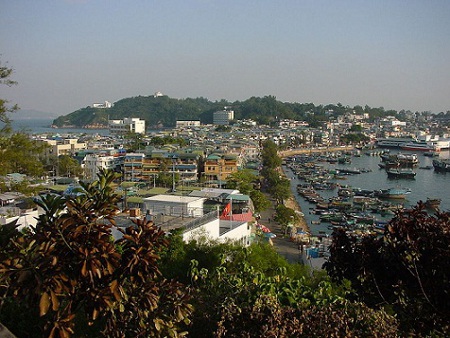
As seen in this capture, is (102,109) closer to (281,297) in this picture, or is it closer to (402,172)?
(402,172)

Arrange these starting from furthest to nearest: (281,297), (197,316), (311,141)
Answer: (311,141) → (281,297) → (197,316)

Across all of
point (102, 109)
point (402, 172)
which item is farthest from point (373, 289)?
point (102, 109)

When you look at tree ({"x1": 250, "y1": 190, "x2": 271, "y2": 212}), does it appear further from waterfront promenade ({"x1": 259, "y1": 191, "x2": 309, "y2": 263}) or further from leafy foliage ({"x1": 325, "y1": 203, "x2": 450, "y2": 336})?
leafy foliage ({"x1": 325, "y1": 203, "x2": 450, "y2": 336})

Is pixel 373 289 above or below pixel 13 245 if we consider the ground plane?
below

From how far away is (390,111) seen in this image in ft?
191

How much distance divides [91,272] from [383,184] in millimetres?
16798

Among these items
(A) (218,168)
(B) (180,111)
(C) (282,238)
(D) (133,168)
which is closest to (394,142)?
(A) (218,168)

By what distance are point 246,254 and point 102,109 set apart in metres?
56.9

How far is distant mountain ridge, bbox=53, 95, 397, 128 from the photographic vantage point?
4653 centimetres

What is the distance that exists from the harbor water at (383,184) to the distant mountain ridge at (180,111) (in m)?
23.0

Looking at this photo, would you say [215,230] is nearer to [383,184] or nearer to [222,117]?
[383,184]

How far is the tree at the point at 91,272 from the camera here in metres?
1.24

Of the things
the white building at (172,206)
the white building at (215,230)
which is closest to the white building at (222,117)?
the white building at (172,206)

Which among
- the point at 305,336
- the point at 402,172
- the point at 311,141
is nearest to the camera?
the point at 305,336
